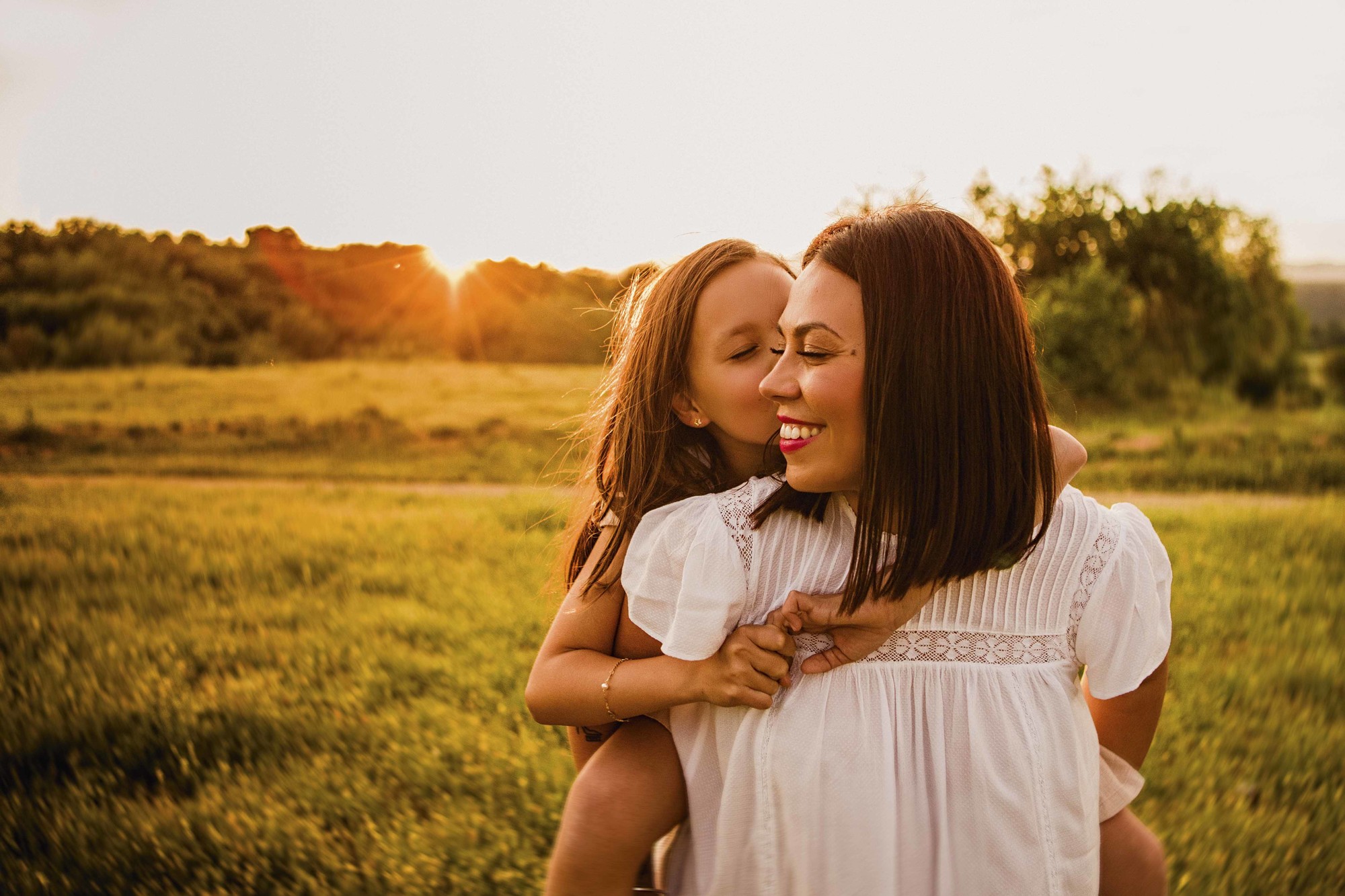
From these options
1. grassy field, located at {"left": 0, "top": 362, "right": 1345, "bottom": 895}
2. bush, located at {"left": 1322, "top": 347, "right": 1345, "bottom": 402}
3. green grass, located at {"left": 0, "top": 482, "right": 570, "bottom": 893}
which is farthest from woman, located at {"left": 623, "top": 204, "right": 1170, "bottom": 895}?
bush, located at {"left": 1322, "top": 347, "right": 1345, "bottom": 402}

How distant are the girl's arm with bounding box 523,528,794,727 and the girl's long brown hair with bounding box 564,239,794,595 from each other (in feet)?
0.50

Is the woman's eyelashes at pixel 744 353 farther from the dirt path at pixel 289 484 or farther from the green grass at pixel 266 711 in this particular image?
the dirt path at pixel 289 484

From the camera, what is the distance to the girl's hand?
155cm

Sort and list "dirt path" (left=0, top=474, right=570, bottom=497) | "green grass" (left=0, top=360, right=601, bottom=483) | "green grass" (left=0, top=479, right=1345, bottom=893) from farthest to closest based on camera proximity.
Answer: "green grass" (left=0, top=360, right=601, bottom=483)
"dirt path" (left=0, top=474, right=570, bottom=497)
"green grass" (left=0, top=479, right=1345, bottom=893)

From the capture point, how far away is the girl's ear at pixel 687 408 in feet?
7.16

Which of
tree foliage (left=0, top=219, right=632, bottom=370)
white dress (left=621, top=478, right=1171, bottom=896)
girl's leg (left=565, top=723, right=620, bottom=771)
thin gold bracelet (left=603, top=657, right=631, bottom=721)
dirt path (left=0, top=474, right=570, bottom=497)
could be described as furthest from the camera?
dirt path (left=0, top=474, right=570, bottom=497)

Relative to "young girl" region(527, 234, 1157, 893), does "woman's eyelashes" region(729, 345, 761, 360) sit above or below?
above

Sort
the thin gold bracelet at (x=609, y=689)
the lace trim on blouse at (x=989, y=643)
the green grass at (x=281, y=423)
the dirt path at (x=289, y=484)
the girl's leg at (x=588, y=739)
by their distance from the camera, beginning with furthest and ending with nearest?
the green grass at (x=281, y=423)
the dirt path at (x=289, y=484)
the girl's leg at (x=588, y=739)
the thin gold bracelet at (x=609, y=689)
the lace trim on blouse at (x=989, y=643)

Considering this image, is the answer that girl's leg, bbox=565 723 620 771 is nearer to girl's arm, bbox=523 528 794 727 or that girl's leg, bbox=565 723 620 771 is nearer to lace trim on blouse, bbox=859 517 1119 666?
girl's arm, bbox=523 528 794 727

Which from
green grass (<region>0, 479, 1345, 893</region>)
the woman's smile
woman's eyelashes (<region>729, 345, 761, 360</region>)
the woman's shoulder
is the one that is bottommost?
green grass (<region>0, 479, 1345, 893</region>)

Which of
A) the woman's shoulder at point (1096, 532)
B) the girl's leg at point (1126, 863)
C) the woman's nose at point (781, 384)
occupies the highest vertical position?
the woman's nose at point (781, 384)

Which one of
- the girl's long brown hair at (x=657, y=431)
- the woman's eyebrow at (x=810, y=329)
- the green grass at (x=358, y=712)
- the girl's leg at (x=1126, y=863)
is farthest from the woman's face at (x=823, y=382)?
the green grass at (x=358, y=712)

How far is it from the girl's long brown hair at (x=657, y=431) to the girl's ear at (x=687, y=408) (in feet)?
0.05

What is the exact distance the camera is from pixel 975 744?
61.4 inches
